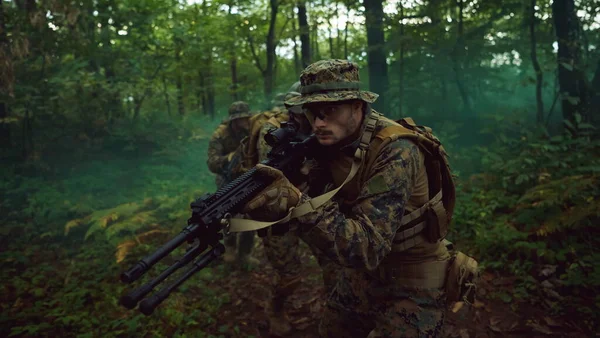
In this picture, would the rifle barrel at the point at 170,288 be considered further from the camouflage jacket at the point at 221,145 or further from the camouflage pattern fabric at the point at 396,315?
the camouflage jacket at the point at 221,145

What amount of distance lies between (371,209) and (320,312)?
3.07 m

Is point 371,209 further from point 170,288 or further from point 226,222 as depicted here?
point 170,288

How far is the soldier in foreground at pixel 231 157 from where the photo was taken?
6.15 m

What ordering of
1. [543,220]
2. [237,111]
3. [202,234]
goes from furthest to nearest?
[237,111]
[543,220]
[202,234]

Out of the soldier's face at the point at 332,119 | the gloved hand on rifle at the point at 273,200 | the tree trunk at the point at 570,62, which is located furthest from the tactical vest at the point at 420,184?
the tree trunk at the point at 570,62

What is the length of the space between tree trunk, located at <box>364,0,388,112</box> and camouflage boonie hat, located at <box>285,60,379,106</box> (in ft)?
23.9

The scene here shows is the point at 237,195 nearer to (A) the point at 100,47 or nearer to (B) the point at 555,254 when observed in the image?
(B) the point at 555,254

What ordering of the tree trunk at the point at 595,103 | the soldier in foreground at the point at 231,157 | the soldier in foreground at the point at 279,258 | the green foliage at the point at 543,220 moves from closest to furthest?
the green foliage at the point at 543,220
the soldier in foreground at the point at 279,258
the soldier in foreground at the point at 231,157
the tree trunk at the point at 595,103

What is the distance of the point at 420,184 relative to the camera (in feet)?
7.61

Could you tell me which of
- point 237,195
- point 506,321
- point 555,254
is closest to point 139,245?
point 237,195

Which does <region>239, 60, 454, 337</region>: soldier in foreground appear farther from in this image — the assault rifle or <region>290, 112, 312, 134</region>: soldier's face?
<region>290, 112, 312, 134</region>: soldier's face

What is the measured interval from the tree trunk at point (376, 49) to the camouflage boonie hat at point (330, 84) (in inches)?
286

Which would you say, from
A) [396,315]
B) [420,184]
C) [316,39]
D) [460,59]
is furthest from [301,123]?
[316,39]

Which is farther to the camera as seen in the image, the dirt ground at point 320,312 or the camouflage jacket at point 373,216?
the dirt ground at point 320,312
